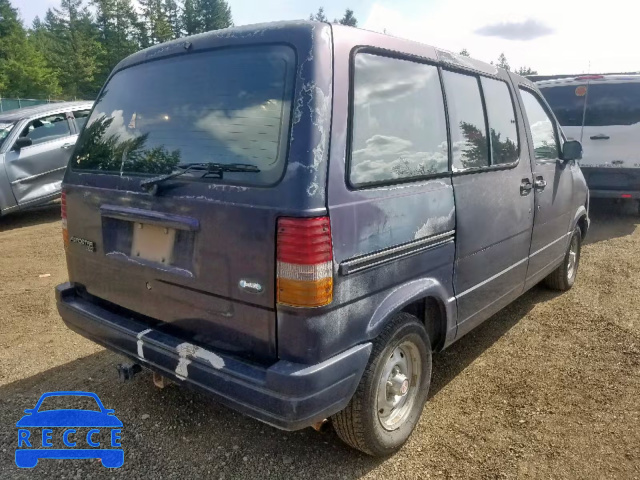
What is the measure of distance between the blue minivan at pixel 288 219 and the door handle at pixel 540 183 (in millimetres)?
843

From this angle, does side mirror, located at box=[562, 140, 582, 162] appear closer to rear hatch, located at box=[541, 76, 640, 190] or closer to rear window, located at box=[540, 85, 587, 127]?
rear hatch, located at box=[541, 76, 640, 190]

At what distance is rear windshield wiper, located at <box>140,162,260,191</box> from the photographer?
6.80 feet

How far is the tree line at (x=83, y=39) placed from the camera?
46125 mm

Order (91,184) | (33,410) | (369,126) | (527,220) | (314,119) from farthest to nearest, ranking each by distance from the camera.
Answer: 1. (527,220)
2. (33,410)
3. (91,184)
4. (369,126)
5. (314,119)

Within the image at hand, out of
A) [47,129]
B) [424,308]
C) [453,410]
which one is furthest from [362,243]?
[47,129]

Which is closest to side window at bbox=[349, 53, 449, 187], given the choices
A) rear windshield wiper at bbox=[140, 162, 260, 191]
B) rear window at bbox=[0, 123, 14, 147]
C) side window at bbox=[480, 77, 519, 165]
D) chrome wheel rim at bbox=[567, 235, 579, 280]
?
rear windshield wiper at bbox=[140, 162, 260, 191]

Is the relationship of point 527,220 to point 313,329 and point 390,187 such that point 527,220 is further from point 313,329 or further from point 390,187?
point 313,329

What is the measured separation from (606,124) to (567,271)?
3886 mm

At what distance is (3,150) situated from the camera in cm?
737

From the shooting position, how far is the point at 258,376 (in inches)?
79.2

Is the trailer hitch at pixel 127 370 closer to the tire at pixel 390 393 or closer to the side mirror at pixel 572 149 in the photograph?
the tire at pixel 390 393

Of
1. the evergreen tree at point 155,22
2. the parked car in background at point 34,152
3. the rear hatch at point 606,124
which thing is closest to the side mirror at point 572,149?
the rear hatch at point 606,124

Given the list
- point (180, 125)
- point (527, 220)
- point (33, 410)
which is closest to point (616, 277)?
point (527, 220)

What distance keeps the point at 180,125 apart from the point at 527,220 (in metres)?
2.55
